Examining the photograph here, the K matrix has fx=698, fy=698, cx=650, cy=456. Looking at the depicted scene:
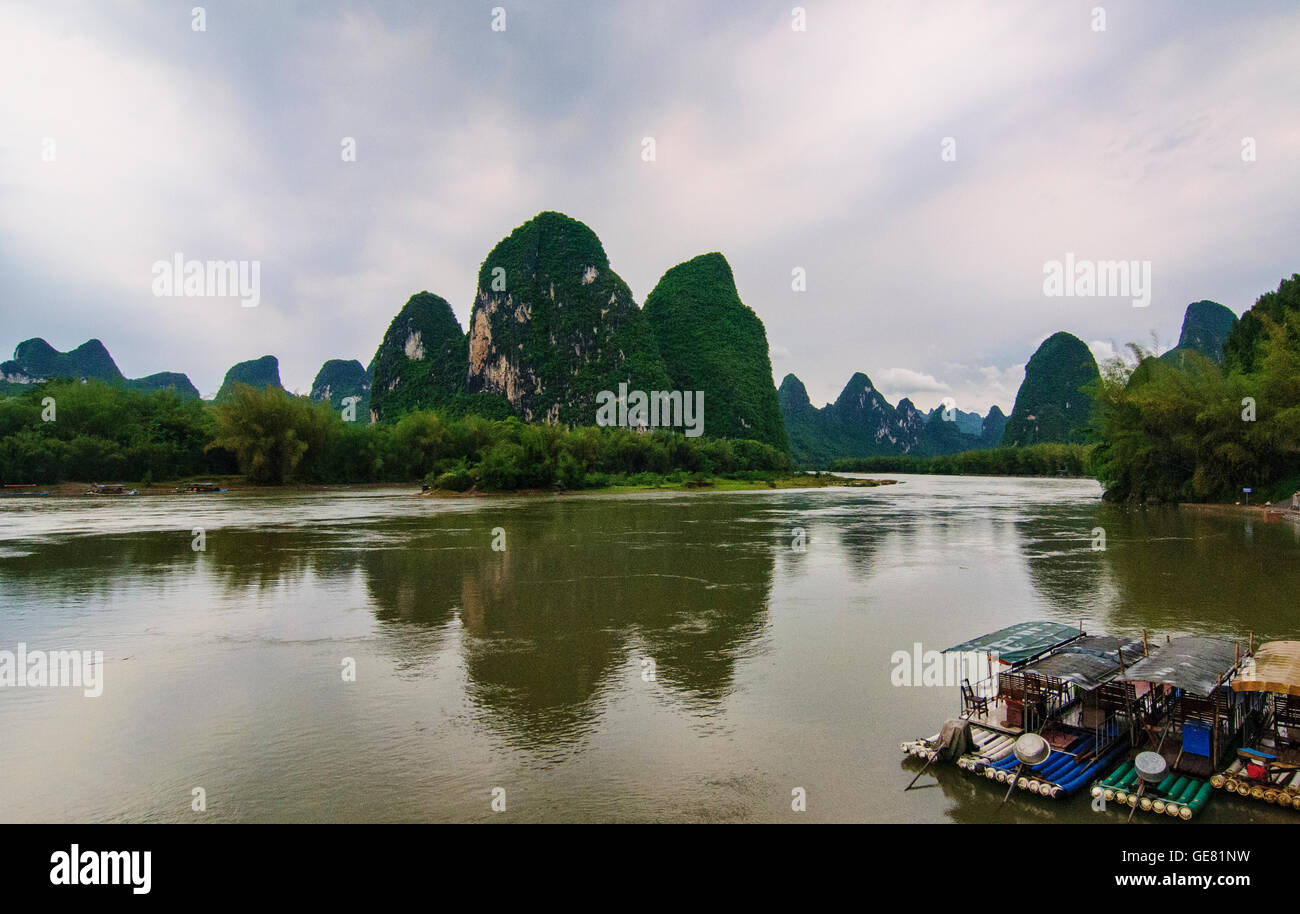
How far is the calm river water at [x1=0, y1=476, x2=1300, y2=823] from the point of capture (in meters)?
6.18

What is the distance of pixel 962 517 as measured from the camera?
33.7 meters

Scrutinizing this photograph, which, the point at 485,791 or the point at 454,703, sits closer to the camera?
the point at 485,791

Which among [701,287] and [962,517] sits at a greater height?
[701,287]

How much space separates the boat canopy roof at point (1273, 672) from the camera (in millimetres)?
6074

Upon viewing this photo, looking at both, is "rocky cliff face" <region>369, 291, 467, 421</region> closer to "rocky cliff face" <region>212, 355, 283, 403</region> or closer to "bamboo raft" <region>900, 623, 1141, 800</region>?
"rocky cliff face" <region>212, 355, 283, 403</region>

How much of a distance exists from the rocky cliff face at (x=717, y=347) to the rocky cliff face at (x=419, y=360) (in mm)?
32102

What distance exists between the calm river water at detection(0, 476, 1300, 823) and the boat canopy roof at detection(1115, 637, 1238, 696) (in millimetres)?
1055

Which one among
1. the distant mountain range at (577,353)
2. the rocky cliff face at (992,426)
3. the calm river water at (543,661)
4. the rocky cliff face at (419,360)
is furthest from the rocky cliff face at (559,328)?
the rocky cliff face at (992,426)

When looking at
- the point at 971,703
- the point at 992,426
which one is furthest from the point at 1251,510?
the point at 992,426

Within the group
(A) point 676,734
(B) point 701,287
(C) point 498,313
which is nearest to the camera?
(A) point 676,734
